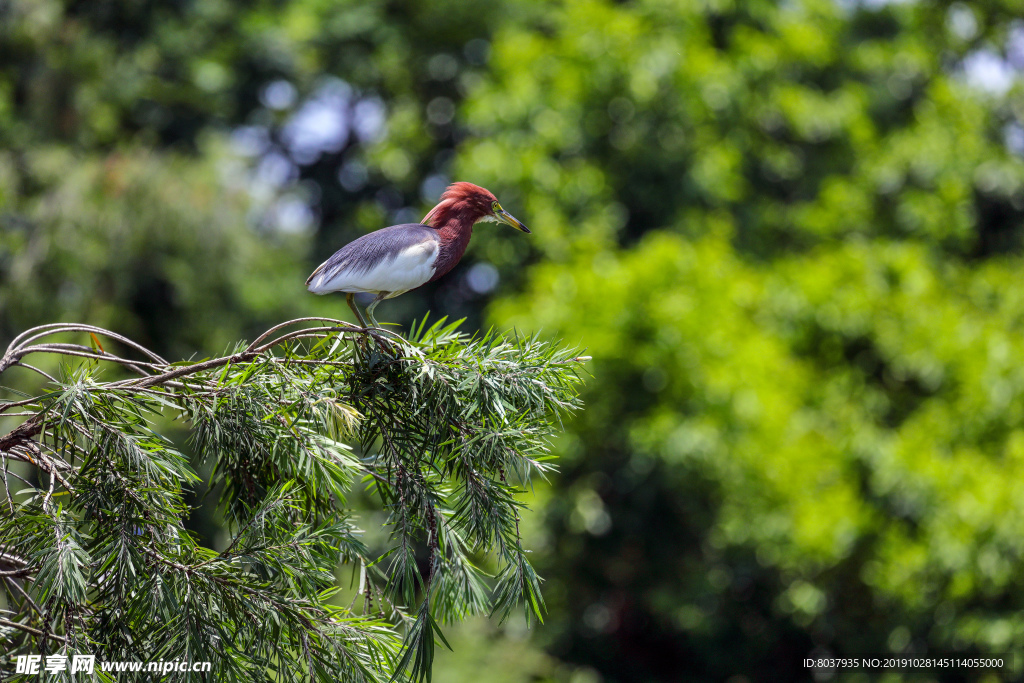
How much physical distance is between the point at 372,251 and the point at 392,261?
0.08 meters

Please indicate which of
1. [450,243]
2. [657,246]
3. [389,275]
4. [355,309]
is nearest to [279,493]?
[355,309]

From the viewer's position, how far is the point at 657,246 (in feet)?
28.6

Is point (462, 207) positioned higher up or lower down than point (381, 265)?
higher up

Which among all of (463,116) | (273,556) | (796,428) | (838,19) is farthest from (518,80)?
(273,556)

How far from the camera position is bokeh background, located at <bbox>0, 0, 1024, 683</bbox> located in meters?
8.27

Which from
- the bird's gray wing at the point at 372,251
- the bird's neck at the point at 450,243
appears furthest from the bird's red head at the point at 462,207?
the bird's gray wing at the point at 372,251

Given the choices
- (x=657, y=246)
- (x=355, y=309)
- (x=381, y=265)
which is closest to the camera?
(x=355, y=309)

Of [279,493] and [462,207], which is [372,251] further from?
[279,493]

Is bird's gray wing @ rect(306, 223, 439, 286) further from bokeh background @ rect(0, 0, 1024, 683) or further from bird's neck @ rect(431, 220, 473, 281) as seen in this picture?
bokeh background @ rect(0, 0, 1024, 683)

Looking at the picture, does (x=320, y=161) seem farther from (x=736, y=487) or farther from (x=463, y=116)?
(x=736, y=487)

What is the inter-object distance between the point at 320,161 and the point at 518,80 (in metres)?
5.11

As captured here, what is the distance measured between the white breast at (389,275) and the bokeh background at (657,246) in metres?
5.40

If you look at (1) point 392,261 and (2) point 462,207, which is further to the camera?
(2) point 462,207

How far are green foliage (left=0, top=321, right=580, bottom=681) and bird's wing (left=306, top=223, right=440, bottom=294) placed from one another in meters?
0.15
